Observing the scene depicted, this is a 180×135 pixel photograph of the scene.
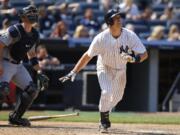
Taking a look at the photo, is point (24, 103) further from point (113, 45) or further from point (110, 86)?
point (113, 45)

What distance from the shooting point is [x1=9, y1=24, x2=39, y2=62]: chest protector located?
8.53 m

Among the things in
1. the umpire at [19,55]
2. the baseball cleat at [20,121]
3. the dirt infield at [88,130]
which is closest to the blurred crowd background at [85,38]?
the baseball cleat at [20,121]

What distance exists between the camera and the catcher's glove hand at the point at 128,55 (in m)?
8.07

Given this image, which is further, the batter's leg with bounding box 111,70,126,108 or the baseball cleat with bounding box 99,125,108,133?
the batter's leg with bounding box 111,70,126,108

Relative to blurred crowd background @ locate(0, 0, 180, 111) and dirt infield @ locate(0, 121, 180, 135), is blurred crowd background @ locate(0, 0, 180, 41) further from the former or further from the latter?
dirt infield @ locate(0, 121, 180, 135)

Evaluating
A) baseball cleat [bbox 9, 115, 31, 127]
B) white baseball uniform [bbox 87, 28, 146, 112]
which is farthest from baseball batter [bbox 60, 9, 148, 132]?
baseball cleat [bbox 9, 115, 31, 127]

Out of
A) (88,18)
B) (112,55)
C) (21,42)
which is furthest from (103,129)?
(88,18)

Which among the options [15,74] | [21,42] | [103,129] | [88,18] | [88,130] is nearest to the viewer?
[103,129]

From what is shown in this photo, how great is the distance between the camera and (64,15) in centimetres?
1689

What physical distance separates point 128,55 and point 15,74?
1.77 meters

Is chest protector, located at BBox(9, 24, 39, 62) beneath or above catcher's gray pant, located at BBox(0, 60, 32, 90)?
above

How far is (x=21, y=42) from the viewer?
8.64 meters

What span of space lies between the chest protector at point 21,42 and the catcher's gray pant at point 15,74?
129 mm

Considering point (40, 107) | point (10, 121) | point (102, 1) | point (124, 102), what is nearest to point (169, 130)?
point (10, 121)
